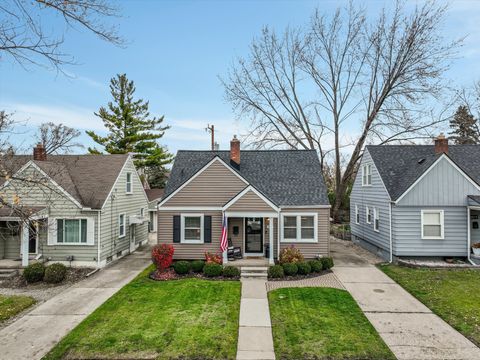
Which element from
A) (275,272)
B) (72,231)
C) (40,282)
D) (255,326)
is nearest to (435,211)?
(275,272)

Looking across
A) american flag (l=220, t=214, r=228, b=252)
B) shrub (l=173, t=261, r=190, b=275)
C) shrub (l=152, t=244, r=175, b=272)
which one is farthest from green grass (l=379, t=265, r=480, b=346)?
shrub (l=152, t=244, r=175, b=272)

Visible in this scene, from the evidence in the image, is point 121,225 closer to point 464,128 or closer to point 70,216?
point 70,216

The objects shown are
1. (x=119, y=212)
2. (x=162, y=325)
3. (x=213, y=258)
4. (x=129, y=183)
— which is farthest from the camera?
(x=129, y=183)

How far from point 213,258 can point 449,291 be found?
31.4 ft

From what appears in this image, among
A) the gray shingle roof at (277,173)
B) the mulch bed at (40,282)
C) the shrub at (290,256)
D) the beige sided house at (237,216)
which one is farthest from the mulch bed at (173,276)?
the gray shingle roof at (277,173)

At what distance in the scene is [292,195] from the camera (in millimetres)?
16375

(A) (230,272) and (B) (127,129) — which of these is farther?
(B) (127,129)

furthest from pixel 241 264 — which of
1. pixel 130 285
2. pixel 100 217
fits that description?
pixel 100 217

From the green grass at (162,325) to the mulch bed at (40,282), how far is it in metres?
3.16

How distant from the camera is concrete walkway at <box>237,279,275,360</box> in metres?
7.47

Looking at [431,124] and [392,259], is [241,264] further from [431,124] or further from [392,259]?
[431,124]

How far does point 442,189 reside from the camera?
15.8 metres

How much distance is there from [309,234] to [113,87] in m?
31.0

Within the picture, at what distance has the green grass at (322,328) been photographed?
7.40 m
